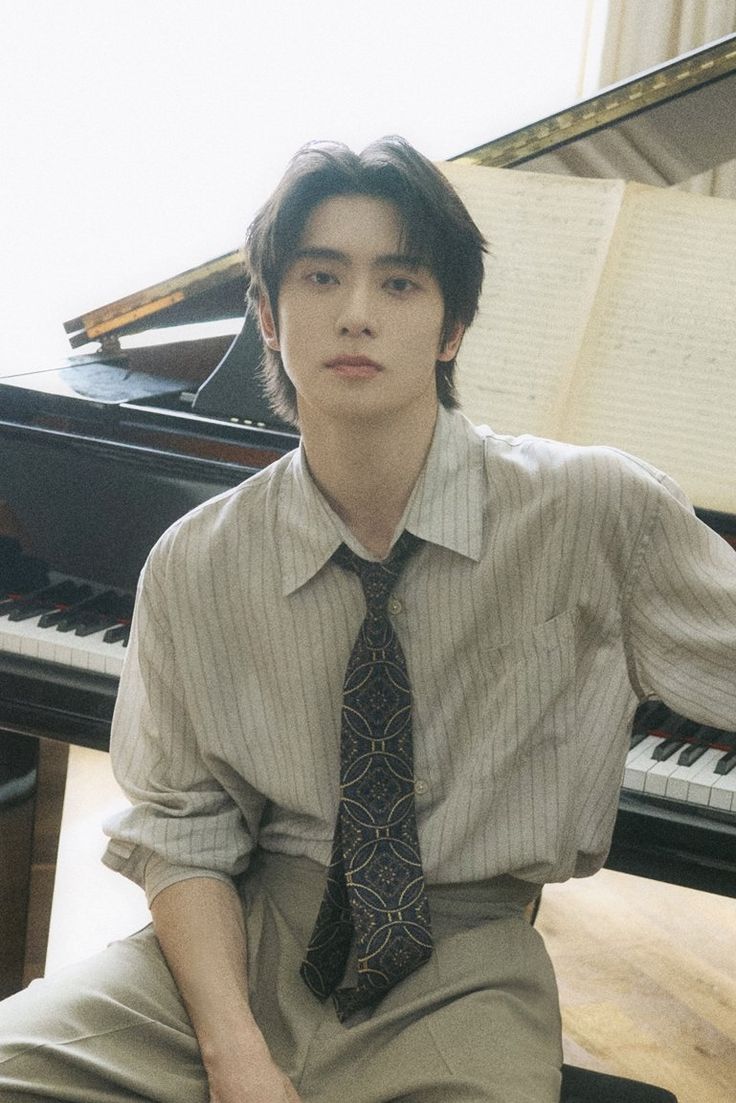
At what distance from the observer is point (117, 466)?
2.15m

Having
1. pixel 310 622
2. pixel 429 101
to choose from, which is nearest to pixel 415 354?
pixel 310 622

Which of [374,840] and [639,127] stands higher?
[639,127]

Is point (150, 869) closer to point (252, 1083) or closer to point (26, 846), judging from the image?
point (252, 1083)

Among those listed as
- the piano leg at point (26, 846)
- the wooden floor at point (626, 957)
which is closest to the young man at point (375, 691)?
the piano leg at point (26, 846)

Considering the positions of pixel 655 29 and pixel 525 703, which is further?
pixel 655 29

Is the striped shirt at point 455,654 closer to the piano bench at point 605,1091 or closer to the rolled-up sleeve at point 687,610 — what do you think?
the rolled-up sleeve at point 687,610

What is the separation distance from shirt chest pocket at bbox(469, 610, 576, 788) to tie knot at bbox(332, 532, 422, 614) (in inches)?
5.3

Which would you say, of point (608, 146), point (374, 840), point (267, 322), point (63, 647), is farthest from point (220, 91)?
point (374, 840)

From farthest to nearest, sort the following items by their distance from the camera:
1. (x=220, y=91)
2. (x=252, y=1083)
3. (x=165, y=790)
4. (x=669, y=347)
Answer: (x=220, y=91) → (x=669, y=347) → (x=165, y=790) → (x=252, y=1083)

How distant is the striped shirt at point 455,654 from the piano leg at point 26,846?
661 mm

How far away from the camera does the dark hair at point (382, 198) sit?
60.6 inches

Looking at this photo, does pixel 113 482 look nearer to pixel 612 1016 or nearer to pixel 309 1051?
pixel 309 1051

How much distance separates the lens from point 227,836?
160 centimetres

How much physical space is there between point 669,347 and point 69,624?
976mm
